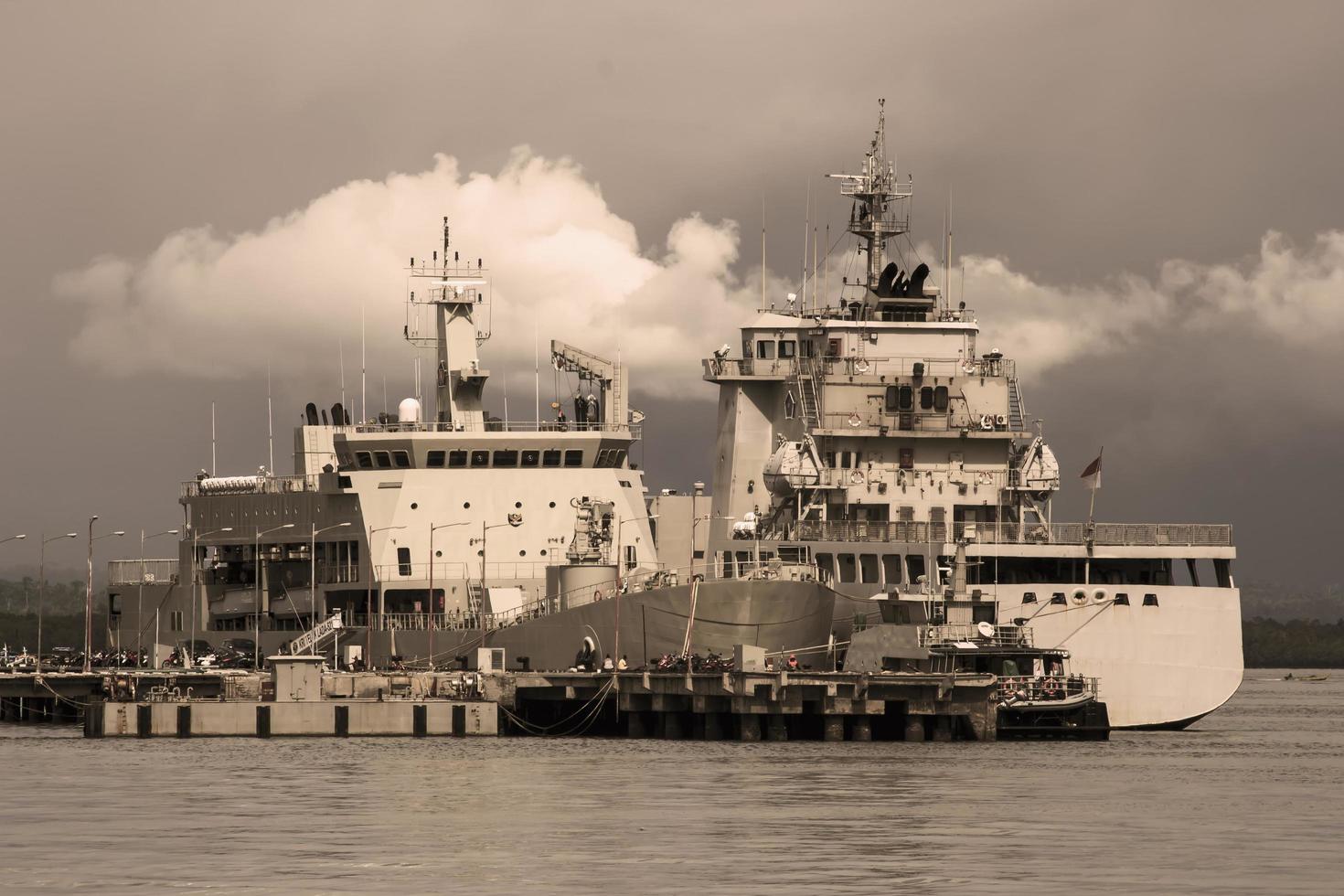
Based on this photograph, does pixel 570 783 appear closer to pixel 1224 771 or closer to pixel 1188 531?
pixel 1224 771

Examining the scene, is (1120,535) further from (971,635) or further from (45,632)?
(45,632)

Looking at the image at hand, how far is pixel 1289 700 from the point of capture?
128625mm

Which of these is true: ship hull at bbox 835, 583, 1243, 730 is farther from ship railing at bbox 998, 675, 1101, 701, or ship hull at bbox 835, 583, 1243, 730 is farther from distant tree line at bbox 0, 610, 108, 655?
distant tree line at bbox 0, 610, 108, 655

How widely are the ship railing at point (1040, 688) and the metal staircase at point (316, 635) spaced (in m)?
22.3

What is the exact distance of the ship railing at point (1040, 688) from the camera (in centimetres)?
6788

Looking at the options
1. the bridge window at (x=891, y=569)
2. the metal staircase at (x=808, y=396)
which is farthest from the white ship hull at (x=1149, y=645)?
the metal staircase at (x=808, y=396)

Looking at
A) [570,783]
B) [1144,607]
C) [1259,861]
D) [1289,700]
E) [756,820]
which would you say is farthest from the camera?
[1289,700]

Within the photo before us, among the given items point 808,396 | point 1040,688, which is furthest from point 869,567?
point 1040,688

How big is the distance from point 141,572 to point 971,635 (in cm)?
4437

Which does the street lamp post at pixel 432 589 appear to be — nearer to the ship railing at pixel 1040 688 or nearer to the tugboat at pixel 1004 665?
the tugboat at pixel 1004 665

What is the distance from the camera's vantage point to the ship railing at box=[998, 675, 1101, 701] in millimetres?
67875

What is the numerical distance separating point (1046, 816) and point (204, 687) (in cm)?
3854

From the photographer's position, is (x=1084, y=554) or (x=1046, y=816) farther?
(x=1084, y=554)

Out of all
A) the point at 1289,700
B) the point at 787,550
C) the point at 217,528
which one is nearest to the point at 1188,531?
the point at 787,550
